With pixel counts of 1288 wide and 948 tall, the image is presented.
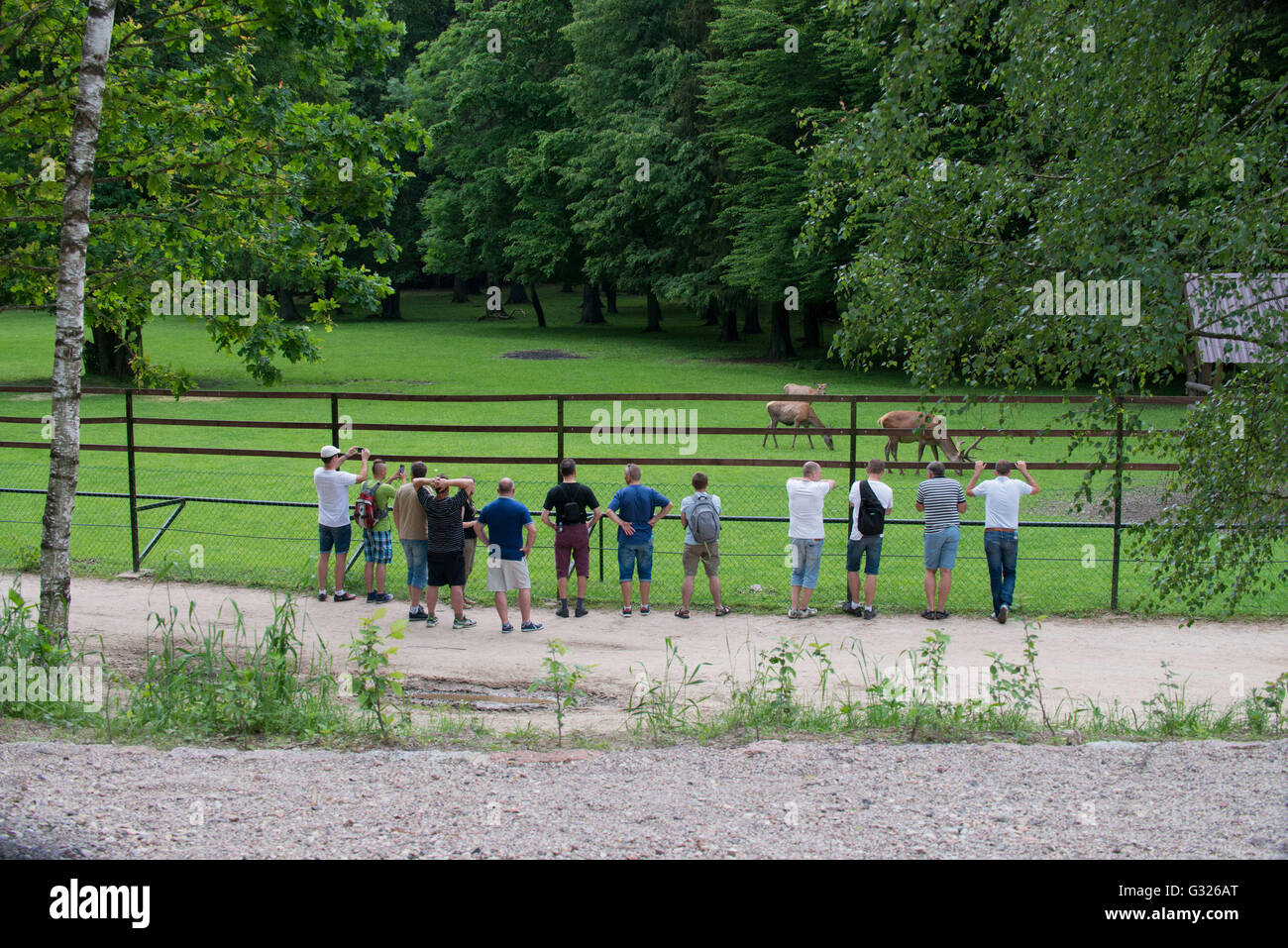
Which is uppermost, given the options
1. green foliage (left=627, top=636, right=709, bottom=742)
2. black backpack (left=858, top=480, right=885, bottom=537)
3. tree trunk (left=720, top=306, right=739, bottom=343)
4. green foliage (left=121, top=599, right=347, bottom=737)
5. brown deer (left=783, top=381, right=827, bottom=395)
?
tree trunk (left=720, top=306, right=739, bottom=343)

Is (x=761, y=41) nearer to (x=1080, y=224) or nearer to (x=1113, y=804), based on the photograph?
(x=1080, y=224)

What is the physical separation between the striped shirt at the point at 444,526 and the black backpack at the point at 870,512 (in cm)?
441

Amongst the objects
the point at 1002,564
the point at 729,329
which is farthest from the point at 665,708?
the point at 729,329

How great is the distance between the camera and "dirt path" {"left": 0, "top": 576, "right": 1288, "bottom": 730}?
10.1m

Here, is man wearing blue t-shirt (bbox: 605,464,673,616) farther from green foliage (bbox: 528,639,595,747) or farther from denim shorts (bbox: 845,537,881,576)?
denim shorts (bbox: 845,537,881,576)

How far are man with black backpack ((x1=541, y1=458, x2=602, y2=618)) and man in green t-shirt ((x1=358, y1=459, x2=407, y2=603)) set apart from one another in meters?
1.89

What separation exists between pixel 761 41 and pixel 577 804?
39.6 meters

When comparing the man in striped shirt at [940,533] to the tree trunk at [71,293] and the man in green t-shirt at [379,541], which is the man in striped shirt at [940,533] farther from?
the tree trunk at [71,293]

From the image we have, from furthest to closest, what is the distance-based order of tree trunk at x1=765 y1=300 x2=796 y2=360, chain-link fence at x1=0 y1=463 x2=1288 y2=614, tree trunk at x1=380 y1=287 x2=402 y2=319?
tree trunk at x1=380 y1=287 x2=402 y2=319 → tree trunk at x1=765 y1=300 x2=796 y2=360 → chain-link fence at x1=0 y1=463 x2=1288 y2=614

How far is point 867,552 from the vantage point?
12.5 meters

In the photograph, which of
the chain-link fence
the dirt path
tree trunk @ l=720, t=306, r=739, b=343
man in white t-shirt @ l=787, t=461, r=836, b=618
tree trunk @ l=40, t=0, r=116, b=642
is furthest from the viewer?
tree trunk @ l=720, t=306, r=739, b=343

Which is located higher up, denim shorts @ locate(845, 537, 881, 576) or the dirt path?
denim shorts @ locate(845, 537, 881, 576)

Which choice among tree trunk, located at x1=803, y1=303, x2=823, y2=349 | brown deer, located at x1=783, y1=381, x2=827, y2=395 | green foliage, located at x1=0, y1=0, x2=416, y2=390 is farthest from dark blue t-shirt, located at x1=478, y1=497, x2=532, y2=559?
tree trunk, located at x1=803, y1=303, x2=823, y2=349
